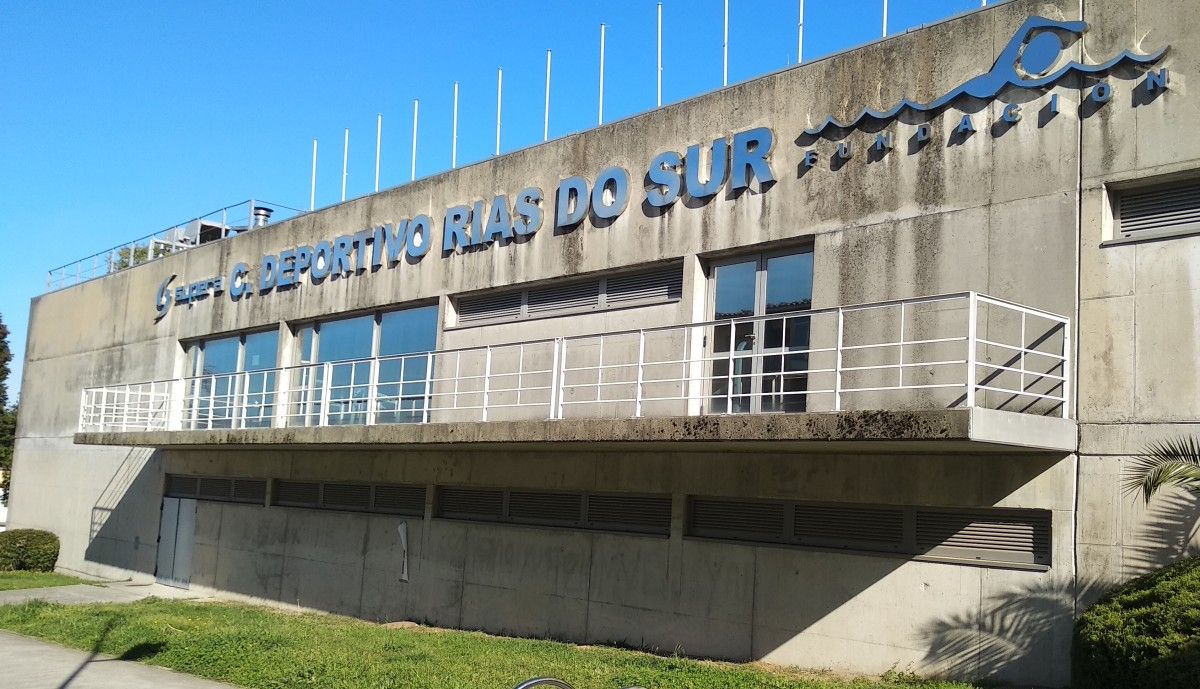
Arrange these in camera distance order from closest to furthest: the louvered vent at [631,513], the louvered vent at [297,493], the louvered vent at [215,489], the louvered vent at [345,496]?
the louvered vent at [631,513] → the louvered vent at [345,496] → the louvered vent at [297,493] → the louvered vent at [215,489]

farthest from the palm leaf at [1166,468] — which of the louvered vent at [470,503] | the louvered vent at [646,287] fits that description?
the louvered vent at [470,503]

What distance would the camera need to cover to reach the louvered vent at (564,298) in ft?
56.9

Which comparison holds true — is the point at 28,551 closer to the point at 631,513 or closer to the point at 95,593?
the point at 95,593

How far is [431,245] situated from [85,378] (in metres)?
15.1

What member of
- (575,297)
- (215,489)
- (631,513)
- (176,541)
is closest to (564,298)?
(575,297)

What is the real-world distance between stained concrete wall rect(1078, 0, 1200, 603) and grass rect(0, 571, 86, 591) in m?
22.1

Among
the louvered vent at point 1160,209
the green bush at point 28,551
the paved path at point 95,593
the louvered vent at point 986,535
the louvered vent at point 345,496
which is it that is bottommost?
the paved path at point 95,593

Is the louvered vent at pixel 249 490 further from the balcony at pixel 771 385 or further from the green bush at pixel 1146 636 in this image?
the green bush at pixel 1146 636

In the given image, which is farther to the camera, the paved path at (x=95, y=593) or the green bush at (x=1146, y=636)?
the paved path at (x=95, y=593)

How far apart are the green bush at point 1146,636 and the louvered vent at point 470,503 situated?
379 inches

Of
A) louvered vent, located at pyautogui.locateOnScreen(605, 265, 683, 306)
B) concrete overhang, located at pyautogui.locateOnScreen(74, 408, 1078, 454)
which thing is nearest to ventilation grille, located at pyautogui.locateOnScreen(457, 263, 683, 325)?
louvered vent, located at pyautogui.locateOnScreen(605, 265, 683, 306)

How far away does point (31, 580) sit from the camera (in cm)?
2627

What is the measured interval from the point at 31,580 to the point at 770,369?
1968 cm

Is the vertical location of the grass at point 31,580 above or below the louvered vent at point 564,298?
below
